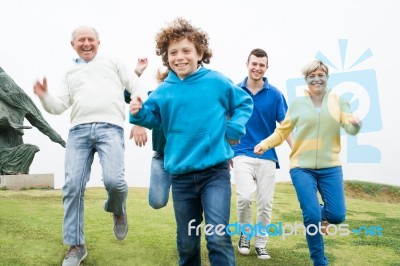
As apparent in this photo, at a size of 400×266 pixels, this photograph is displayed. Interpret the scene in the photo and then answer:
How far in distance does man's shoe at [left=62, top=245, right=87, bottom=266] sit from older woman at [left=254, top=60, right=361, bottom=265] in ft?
6.08

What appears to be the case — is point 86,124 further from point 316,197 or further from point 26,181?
point 26,181

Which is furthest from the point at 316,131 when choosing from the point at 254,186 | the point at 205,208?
the point at 205,208

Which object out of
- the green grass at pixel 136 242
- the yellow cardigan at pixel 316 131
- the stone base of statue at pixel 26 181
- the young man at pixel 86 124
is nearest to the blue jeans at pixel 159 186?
the young man at pixel 86 124

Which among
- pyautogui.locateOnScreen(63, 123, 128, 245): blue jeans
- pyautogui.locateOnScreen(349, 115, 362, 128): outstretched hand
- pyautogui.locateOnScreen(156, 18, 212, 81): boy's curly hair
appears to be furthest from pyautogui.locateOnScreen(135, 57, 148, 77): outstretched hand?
pyautogui.locateOnScreen(349, 115, 362, 128): outstretched hand

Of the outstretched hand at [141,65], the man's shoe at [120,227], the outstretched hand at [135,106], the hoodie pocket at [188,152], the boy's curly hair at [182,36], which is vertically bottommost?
the man's shoe at [120,227]

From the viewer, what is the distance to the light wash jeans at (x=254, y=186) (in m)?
4.45

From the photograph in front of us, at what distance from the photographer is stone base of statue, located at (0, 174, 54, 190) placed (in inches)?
456

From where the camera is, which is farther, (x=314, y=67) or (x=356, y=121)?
(x=314, y=67)

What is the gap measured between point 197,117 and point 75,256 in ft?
6.28

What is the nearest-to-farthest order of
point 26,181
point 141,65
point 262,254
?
point 141,65 → point 262,254 → point 26,181

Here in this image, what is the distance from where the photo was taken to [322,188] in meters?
3.99

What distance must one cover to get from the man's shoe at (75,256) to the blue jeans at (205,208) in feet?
4.24

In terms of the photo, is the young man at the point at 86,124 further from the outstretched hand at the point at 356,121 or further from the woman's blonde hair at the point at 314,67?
the outstretched hand at the point at 356,121

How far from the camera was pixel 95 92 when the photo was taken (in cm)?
392
